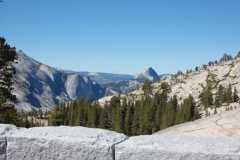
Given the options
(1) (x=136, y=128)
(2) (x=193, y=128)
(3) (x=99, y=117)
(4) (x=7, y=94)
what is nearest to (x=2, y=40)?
(4) (x=7, y=94)

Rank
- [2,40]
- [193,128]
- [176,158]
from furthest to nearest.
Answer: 1. [2,40]
2. [193,128]
3. [176,158]

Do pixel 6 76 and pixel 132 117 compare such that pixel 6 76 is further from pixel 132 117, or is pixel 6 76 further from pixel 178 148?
pixel 132 117

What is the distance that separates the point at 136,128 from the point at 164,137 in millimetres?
144785

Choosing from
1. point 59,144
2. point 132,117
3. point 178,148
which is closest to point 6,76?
point 59,144

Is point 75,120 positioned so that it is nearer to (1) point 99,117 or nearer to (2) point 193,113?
(1) point 99,117

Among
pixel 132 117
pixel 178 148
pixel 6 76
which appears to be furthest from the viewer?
pixel 132 117

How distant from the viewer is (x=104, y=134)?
659 centimetres

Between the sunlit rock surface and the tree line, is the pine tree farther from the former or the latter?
the tree line

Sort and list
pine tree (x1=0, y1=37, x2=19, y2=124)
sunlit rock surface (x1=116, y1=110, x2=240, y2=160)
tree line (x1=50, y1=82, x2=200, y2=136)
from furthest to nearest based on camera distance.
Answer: tree line (x1=50, y1=82, x2=200, y2=136)
pine tree (x1=0, y1=37, x2=19, y2=124)
sunlit rock surface (x1=116, y1=110, x2=240, y2=160)

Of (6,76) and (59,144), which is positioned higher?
(6,76)

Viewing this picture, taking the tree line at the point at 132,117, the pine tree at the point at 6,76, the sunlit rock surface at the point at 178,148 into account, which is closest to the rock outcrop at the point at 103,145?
the sunlit rock surface at the point at 178,148

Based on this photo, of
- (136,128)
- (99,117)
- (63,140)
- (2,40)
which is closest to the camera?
(63,140)

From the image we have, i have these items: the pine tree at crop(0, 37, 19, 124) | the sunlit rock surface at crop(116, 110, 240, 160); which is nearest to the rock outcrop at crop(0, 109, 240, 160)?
the sunlit rock surface at crop(116, 110, 240, 160)

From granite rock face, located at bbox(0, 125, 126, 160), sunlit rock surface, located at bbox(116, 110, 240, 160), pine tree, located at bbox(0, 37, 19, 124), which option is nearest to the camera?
sunlit rock surface, located at bbox(116, 110, 240, 160)
